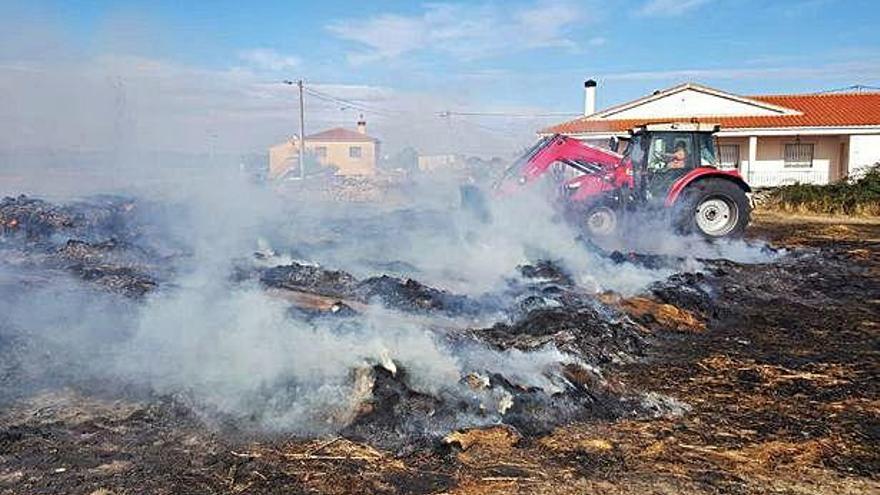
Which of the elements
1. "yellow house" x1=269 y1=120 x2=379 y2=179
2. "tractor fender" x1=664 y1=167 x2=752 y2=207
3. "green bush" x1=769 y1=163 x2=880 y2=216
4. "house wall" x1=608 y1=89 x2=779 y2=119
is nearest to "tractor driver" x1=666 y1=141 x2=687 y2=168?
"tractor fender" x1=664 y1=167 x2=752 y2=207

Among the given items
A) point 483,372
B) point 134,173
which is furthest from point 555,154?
point 134,173

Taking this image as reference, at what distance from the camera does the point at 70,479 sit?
11.0ft

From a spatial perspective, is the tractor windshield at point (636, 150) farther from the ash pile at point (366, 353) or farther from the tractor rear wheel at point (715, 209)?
the ash pile at point (366, 353)

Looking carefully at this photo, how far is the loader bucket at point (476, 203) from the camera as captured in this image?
12.5 metres

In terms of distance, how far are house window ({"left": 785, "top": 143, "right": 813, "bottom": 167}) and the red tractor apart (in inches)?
561

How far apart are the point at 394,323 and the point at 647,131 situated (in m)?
7.64

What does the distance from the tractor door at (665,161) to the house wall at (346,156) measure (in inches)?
1499

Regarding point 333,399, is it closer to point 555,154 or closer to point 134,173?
point 555,154

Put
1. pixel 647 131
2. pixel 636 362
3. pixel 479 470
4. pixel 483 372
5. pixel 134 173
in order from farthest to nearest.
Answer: pixel 134 173
pixel 647 131
pixel 636 362
pixel 483 372
pixel 479 470

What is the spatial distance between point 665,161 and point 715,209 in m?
1.40

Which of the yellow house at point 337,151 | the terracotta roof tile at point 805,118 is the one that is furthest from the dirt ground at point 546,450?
the yellow house at point 337,151

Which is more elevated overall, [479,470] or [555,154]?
[555,154]

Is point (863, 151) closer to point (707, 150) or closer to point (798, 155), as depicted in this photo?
point (798, 155)

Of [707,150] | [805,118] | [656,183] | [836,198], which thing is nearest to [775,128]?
[805,118]
